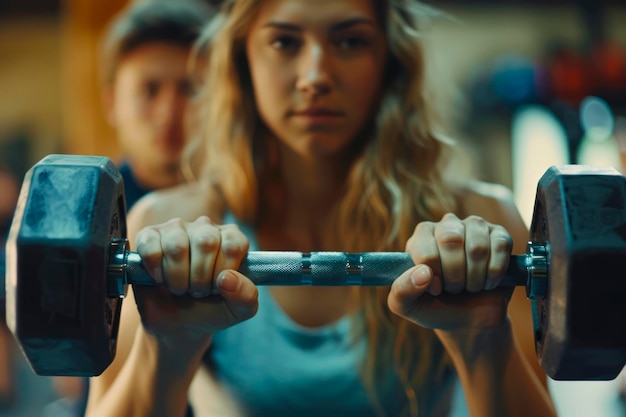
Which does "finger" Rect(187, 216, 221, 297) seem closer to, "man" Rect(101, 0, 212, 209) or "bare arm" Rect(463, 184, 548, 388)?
"bare arm" Rect(463, 184, 548, 388)

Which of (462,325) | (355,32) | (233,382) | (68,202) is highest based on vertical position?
(355,32)

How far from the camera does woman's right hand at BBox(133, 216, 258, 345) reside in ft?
1.74

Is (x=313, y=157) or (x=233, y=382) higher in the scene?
(x=313, y=157)

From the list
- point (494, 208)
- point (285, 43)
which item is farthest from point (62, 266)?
point (494, 208)

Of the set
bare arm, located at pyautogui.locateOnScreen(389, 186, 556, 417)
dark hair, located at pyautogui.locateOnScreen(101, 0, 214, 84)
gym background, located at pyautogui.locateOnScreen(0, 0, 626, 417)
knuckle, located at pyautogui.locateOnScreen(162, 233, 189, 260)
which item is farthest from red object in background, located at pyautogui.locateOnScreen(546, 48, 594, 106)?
knuckle, located at pyautogui.locateOnScreen(162, 233, 189, 260)

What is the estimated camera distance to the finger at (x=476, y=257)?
0.53 metres

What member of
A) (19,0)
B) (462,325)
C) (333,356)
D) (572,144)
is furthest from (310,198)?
(19,0)

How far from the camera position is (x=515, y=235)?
0.82 m

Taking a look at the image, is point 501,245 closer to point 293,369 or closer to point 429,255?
point 429,255

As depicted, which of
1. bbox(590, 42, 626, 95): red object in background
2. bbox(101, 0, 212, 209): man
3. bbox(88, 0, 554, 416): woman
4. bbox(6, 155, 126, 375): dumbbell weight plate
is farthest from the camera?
bbox(590, 42, 626, 95): red object in background

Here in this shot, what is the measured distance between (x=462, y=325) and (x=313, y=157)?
1.05ft

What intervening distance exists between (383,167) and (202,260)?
0.37 meters

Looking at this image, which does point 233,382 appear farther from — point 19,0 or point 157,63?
Result: point 19,0

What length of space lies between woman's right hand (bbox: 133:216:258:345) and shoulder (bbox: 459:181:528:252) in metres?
0.37
